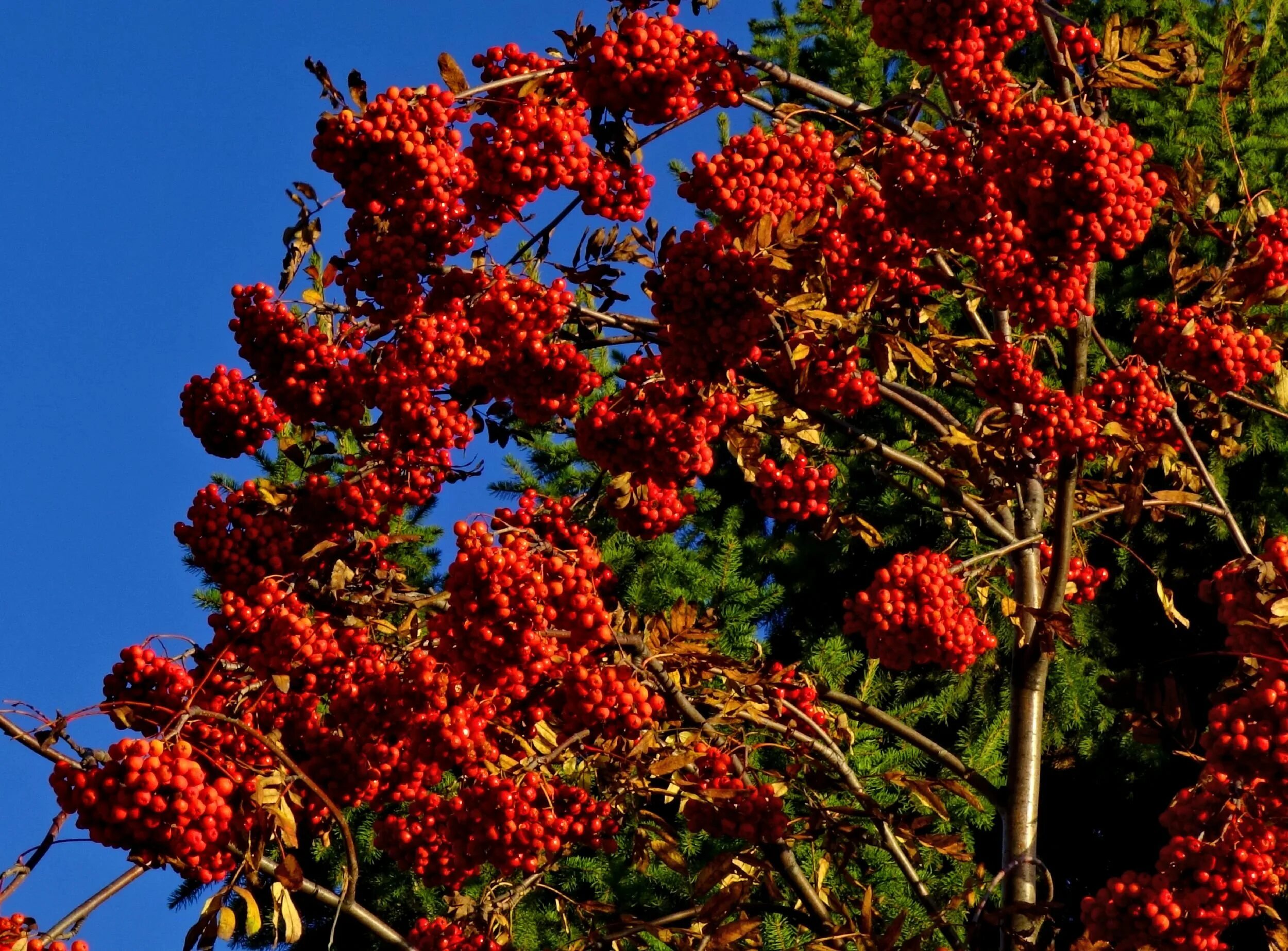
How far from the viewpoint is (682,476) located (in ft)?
13.1

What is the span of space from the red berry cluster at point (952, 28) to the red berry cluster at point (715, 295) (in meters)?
0.68

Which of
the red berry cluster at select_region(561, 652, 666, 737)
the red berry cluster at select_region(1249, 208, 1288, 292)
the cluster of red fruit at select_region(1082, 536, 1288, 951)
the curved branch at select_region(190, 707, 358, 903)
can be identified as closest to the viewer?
the curved branch at select_region(190, 707, 358, 903)

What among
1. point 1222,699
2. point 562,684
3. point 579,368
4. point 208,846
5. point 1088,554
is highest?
point 1088,554

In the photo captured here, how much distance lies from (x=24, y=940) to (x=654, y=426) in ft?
6.53

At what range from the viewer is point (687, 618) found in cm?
378

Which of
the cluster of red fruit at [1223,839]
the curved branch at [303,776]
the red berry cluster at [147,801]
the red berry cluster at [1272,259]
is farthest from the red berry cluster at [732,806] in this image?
the red berry cluster at [1272,259]

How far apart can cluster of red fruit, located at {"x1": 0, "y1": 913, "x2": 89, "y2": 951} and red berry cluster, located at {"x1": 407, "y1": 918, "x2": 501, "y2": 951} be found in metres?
1.26

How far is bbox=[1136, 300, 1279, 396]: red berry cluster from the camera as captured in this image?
13.1 ft

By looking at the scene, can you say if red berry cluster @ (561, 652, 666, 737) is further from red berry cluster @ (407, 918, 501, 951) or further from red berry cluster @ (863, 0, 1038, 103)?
red berry cluster @ (863, 0, 1038, 103)

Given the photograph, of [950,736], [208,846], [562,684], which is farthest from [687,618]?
[950,736]

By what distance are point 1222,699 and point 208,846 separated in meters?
2.64

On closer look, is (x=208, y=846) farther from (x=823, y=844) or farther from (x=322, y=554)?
(x=823, y=844)

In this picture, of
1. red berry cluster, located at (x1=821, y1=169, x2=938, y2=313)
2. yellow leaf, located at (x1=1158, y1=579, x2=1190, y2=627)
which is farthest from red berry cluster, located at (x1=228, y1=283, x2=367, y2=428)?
yellow leaf, located at (x1=1158, y1=579, x2=1190, y2=627)

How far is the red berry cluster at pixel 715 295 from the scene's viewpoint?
11.0ft
